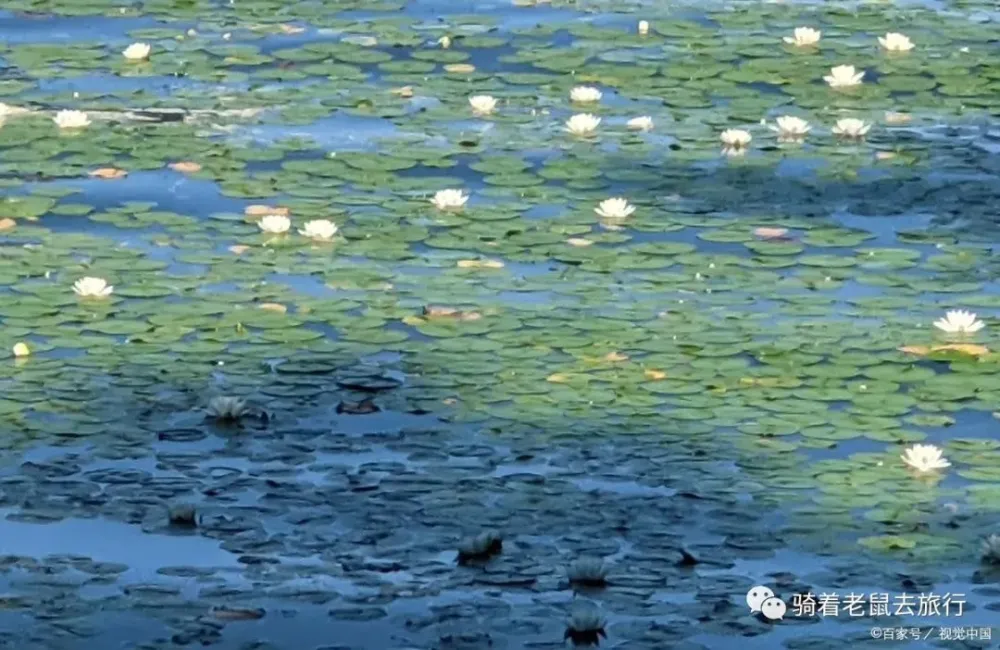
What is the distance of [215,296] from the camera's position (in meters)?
4.95


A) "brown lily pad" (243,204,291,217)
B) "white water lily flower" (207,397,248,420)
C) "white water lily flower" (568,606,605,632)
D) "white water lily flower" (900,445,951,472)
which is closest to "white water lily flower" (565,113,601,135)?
"brown lily pad" (243,204,291,217)

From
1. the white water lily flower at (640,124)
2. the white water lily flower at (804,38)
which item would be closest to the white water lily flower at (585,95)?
the white water lily flower at (640,124)

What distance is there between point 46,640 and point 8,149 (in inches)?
110

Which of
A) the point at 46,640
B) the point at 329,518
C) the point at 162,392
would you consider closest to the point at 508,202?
the point at 162,392

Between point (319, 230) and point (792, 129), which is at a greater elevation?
point (792, 129)

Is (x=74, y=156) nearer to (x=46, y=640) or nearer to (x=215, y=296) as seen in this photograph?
(x=215, y=296)

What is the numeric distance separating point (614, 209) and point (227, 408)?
1.55 meters

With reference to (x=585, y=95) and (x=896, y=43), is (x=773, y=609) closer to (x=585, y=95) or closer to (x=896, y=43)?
(x=585, y=95)

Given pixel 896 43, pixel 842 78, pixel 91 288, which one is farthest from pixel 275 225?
pixel 896 43

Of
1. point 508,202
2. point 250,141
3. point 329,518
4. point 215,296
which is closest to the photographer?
point 329,518

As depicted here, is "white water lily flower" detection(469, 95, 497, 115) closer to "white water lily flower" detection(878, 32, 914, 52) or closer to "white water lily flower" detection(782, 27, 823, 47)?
"white water lily flower" detection(782, 27, 823, 47)

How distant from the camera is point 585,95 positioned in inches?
259

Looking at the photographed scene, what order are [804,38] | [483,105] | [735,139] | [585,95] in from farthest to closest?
1. [804,38]
2. [585,95]
3. [483,105]
4. [735,139]

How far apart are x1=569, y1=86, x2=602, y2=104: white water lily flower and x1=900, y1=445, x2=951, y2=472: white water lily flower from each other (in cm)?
273
